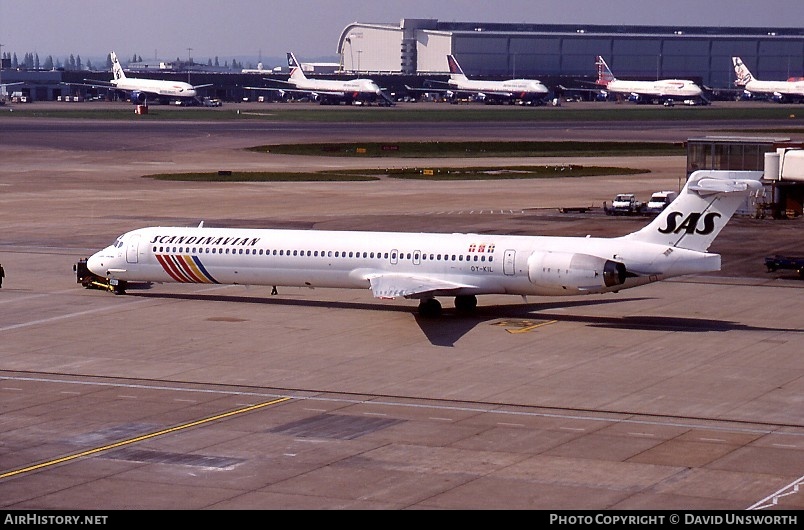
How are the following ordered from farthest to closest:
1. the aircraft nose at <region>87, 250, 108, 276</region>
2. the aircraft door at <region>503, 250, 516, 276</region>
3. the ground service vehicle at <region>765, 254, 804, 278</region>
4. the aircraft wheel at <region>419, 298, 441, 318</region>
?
the ground service vehicle at <region>765, 254, 804, 278</region>, the aircraft nose at <region>87, 250, 108, 276</region>, the aircraft wheel at <region>419, 298, 441, 318</region>, the aircraft door at <region>503, 250, 516, 276</region>

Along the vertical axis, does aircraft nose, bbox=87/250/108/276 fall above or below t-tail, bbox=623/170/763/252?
below

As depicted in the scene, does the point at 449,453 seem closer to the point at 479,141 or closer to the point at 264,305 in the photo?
the point at 264,305

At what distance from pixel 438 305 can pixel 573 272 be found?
6.34 metres

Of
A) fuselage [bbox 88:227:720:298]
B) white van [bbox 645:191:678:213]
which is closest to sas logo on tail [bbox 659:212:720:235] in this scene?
fuselage [bbox 88:227:720:298]

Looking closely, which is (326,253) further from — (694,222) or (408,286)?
(694,222)

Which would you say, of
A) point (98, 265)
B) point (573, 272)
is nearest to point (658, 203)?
point (573, 272)

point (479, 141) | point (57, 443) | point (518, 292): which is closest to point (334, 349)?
point (518, 292)

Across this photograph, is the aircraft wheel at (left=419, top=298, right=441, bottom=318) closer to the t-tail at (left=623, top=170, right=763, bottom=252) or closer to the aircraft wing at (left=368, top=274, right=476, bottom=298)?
the aircraft wing at (left=368, top=274, right=476, bottom=298)

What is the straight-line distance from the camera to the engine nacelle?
4856 cm

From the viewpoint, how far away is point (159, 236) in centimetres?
5703

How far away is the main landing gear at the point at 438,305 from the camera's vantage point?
52.4m

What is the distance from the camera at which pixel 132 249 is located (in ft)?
188

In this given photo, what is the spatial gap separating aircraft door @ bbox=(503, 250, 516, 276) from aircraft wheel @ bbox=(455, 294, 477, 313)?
2.86 m

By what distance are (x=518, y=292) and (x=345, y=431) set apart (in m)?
17.8
